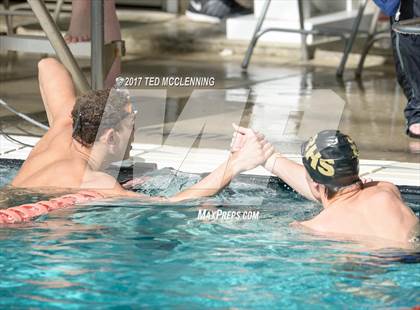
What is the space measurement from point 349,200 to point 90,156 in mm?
1384

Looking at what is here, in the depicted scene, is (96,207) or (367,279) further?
(96,207)

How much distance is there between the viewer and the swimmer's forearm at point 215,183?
5766 millimetres

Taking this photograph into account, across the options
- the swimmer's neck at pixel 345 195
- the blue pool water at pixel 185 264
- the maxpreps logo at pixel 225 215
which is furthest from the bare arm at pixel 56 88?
the swimmer's neck at pixel 345 195

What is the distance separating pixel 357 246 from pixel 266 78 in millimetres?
4666

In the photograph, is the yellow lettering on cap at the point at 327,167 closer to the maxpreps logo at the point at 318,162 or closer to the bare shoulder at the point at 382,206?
the maxpreps logo at the point at 318,162

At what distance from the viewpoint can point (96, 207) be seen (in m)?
5.71

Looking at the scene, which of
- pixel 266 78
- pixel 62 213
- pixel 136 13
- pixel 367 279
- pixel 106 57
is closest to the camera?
pixel 367 279

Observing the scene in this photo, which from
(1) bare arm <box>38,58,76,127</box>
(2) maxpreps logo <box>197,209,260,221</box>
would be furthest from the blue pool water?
(1) bare arm <box>38,58,76,127</box>

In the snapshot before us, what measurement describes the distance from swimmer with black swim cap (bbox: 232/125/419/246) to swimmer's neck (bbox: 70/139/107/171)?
1.10 m

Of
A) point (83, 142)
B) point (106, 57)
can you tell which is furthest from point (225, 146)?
point (83, 142)

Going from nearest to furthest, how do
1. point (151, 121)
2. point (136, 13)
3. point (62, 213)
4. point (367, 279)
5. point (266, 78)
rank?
point (367, 279) < point (62, 213) < point (151, 121) < point (266, 78) < point (136, 13)

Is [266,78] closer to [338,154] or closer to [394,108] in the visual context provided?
[394,108]

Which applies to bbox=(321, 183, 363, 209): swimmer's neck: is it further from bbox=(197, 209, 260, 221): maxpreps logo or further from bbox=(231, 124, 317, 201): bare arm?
bbox=(231, 124, 317, 201): bare arm

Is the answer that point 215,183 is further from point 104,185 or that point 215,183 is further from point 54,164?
point 54,164
